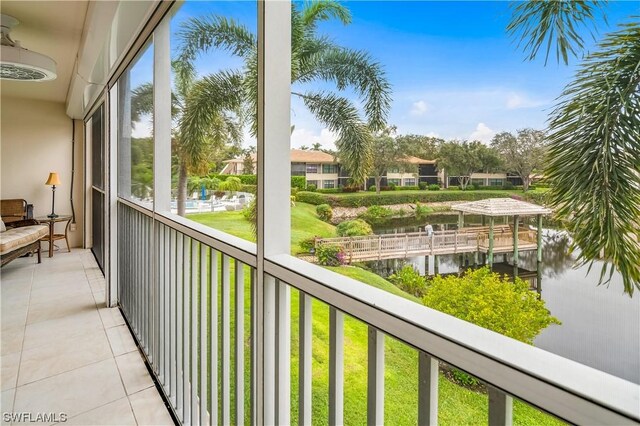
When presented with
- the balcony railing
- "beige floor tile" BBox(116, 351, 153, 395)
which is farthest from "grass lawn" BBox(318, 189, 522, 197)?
"beige floor tile" BBox(116, 351, 153, 395)

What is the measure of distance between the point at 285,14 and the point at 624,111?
0.96 m

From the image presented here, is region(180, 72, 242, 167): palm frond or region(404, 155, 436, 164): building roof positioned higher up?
region(180, 72, 242, 167): palm frond

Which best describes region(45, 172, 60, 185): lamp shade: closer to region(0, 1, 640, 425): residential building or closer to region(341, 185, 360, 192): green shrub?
region(0, 1, 640, 425): residential building

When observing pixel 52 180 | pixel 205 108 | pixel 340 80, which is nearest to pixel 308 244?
pixel 340 80

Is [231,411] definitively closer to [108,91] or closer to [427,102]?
[427,102]

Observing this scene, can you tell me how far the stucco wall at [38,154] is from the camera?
555 centimetres

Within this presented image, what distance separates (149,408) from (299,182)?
1.66 meters

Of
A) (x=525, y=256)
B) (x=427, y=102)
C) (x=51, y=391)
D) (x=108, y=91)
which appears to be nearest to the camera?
(x=525, y=256)

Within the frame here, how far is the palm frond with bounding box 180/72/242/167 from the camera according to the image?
79.7 inches

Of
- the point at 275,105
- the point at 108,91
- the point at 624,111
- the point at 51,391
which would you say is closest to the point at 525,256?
the point at 624,111

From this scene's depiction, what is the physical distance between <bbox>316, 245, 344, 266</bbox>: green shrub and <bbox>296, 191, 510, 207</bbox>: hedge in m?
0.12

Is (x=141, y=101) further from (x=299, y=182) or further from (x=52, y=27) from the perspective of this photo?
(x=299, y=182)

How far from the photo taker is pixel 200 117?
224 cm

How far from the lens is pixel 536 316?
0.52m
